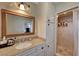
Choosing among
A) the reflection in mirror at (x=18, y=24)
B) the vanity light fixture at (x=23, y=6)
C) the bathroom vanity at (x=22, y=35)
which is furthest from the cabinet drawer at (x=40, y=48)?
the vanity light fixture at (x=23, y=6)

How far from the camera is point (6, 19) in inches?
47.0

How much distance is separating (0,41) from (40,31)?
503mm

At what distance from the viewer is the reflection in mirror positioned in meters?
1.20

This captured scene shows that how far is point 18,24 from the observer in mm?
1247

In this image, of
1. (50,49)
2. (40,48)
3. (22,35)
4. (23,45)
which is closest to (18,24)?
(22,35)

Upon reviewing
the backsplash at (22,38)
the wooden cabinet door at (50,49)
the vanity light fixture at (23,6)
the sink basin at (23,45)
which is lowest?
the wooden cabinet door at (50,49)

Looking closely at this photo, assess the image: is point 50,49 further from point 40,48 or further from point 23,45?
point 23,45

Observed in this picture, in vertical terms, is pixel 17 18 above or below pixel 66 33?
above

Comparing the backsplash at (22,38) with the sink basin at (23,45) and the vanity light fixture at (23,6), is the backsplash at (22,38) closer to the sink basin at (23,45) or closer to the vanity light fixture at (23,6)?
the sink basin at (23,45)

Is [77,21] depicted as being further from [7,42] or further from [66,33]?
[7,42]

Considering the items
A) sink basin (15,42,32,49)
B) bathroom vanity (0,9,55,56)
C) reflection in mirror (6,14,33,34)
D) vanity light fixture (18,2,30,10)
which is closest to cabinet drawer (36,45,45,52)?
bathroom vanity (0,9,55,56)

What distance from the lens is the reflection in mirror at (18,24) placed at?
3.95ft

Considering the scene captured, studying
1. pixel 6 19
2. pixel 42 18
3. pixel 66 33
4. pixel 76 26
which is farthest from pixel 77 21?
pixel 6 19

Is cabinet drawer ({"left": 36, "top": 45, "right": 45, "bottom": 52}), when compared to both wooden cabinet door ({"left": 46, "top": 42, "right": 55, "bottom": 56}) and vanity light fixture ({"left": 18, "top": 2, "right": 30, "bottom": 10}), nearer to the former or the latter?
wooden cabinet door ({"left": 46, "top": 42, "right": 55, "bottom": 56})
